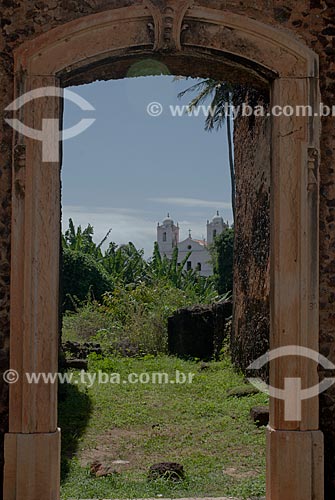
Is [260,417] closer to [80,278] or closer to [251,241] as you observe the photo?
[251,241]

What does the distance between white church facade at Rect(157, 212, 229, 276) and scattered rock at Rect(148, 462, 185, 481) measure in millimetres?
35832

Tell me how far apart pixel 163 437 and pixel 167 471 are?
1276 mm

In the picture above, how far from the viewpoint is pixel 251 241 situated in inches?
320

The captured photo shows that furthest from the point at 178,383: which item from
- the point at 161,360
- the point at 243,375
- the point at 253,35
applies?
the point at 253,35

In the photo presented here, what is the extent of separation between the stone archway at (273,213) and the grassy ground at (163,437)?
76 cm

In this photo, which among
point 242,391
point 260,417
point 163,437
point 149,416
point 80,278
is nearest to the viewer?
point 163,437

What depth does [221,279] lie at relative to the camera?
59.2 feet

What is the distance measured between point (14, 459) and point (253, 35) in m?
2.79

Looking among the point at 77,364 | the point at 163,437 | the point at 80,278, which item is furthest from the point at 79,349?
the point at 80,278

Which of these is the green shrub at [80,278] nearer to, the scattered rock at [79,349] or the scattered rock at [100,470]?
the scattered rock at [79,349]

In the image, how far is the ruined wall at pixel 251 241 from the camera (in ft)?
24.1

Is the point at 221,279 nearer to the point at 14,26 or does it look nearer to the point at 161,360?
the point at 161,360

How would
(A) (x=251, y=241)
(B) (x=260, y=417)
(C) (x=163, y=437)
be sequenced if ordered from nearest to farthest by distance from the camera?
(C) (x=163, y=437) < (B) (x=260, y=417) < (A) (x=251, y=241)

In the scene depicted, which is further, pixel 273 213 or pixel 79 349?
pixel 79 349
